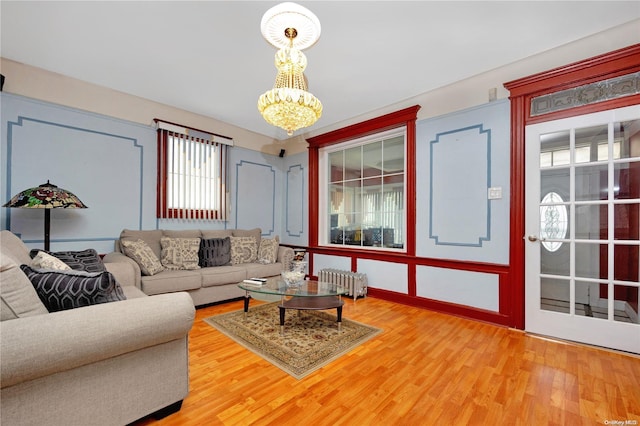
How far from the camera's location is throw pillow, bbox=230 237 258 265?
383 cm

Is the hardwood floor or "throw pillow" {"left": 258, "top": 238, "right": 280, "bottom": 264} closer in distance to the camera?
the hardwood floor

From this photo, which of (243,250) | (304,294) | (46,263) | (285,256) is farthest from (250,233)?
(46,263)

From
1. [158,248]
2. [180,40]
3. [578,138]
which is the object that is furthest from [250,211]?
[578,138]

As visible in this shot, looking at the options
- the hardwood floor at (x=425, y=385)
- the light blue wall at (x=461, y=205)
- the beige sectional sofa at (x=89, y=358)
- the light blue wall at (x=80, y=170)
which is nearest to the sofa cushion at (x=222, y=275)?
the hardwood floor at (x=425, y=385)

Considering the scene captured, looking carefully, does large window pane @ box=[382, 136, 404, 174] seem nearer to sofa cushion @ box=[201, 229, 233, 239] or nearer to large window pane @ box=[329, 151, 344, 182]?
large window pane @ box=[329, 151, 344, 182]

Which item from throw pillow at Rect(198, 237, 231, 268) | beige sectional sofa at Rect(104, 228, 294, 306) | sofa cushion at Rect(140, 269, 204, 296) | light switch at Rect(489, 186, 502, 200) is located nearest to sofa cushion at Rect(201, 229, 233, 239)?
beige sectional sofa at Rect(104, 228, 294, 306)

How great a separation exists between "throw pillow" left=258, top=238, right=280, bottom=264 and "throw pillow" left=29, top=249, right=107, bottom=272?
1.97 metres

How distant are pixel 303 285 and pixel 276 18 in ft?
7.59

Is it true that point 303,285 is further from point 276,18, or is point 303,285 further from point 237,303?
point 276,18

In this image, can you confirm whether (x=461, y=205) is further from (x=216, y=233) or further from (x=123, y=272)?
(x=123, y=272)

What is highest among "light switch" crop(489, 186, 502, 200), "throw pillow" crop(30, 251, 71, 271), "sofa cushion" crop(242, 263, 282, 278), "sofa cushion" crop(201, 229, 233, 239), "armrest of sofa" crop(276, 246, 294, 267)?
"light switch" crop(489, 186, 502, 200)

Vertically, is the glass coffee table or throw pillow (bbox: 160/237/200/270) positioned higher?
throw pillow (bbox: 160/237/200/270)

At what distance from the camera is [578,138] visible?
2.38m

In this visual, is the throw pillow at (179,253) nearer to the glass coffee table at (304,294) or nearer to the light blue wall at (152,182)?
the light blue wall at (152,182)
